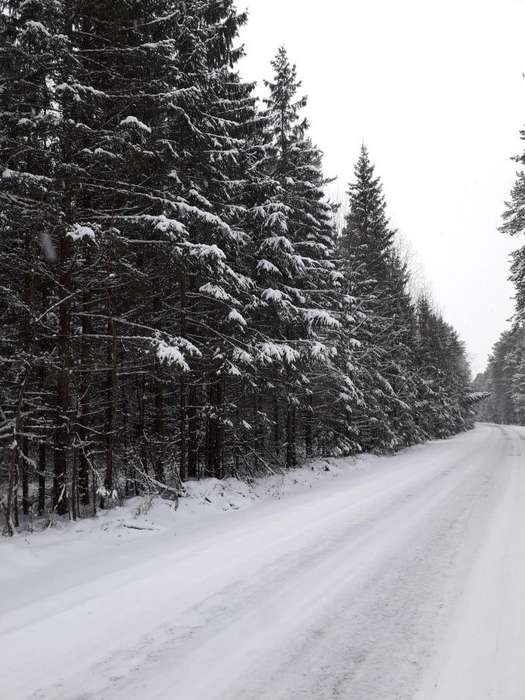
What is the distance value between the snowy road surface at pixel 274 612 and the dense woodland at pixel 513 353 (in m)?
19.8

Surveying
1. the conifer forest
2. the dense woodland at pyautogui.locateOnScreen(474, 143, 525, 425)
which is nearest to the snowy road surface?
the conifer forest

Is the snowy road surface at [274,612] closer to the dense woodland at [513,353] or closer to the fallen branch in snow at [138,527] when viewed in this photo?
the fallen branch in snow at [138,527]

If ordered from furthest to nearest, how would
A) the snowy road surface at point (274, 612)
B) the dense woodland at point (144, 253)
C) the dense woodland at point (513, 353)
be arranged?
1. the dense woodland at point (513, 353)
2. the dense woodland at point (144, 253)
3. the snowy road surface at point (274, 612)

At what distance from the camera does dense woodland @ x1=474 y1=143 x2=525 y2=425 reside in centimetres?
2317

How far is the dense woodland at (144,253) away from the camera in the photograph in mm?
7938

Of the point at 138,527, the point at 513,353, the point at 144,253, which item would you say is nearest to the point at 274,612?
the point at 138,527

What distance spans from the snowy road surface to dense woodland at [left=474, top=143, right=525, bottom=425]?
19835 mm

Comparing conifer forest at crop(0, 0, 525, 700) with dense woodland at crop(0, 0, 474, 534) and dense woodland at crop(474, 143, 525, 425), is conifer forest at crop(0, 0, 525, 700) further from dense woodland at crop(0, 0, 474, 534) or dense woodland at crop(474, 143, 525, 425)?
dense woodland at crop(474, 143, 525, 425)

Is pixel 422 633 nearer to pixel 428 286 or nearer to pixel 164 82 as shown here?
pixel 164 82

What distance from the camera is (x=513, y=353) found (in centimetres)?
6688

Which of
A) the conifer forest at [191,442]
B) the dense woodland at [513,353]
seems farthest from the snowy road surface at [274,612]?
the dense woodland at [513,353]

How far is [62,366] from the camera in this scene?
7.87 metres

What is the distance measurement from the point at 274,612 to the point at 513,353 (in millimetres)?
73388

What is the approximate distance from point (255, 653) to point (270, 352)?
9495 mm
